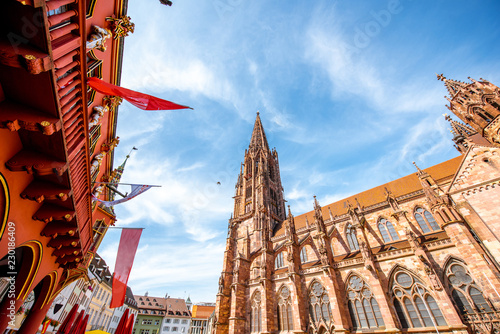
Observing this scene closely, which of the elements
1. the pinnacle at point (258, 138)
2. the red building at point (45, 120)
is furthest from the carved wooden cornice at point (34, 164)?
the pinnacle at point (258, 138)

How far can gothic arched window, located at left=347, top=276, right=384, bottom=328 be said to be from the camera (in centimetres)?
1541

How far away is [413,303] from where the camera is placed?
14.3 m

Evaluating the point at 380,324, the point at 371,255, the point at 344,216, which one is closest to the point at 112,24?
the point at 371,255

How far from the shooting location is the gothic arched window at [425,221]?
57.8ft

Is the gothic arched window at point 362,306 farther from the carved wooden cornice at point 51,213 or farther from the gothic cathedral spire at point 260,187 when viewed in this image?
the carved wooden cornice at point 51,213

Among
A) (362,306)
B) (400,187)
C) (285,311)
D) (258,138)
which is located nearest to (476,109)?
(400,187)

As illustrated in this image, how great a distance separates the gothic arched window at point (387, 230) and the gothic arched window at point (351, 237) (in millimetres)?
2440

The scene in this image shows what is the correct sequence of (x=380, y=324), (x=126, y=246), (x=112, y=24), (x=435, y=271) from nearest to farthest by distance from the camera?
(x=112, y=24) < (x=126, y=246) < (x=435, y=271) < (x=380, y=324)

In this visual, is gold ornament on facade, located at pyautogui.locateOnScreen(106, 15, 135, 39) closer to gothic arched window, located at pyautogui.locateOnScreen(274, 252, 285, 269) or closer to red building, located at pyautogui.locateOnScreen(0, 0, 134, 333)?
red building, located at pyautogui.locateOnScreen(0, 0, 134, 333)

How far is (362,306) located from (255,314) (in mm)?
10962

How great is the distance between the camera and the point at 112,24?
614 cm

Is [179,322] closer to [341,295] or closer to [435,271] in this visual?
[341,295]

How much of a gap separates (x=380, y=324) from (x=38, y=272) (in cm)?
1973

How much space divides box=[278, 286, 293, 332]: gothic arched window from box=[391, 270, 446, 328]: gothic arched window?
8943 millimetres
